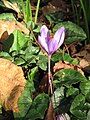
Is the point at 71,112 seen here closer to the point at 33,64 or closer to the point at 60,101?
the point at 60,101

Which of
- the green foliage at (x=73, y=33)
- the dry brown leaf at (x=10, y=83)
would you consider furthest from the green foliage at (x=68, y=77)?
the green foliage at (x=73, y=33)

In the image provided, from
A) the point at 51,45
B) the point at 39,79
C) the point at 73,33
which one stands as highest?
the point at 51,45

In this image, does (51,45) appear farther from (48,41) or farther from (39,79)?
(39,79)

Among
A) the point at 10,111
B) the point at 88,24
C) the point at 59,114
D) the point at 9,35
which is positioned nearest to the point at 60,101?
the point at 59,114

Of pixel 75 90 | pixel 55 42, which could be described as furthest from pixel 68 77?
pixel 55 42

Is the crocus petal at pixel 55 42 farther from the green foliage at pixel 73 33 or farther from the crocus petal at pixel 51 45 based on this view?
the green foliage at pixel 73 33

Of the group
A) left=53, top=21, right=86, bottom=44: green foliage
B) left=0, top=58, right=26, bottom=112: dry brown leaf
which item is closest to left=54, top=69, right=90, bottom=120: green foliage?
left=0, top=58, right=26, bottom=112: dry brown leaf

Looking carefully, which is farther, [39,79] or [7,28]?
[7,28]

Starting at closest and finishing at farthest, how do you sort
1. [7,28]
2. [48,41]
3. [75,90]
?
1. [48,41]
2. [75,90]
3. [7,28]
